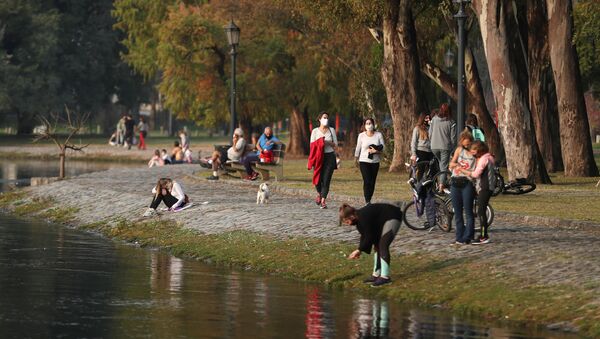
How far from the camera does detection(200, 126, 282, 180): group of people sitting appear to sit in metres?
37.2

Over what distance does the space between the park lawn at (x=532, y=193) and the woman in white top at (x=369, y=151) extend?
222 centimetres

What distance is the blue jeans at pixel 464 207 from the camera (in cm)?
2064

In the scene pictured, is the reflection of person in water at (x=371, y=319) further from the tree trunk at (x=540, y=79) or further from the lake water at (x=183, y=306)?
the tree trunk at (x=540, y=79)

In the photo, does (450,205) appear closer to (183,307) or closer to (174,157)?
(183,307)

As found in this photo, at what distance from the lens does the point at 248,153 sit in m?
38.8

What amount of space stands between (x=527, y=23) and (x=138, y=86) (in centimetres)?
6036

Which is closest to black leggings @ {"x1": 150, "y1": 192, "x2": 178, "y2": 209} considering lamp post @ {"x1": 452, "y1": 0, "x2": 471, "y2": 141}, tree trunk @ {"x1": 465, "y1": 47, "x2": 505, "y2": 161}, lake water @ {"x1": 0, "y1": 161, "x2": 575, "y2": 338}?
lamp post @ {"x1": 452, "y1": 0, "x2": 471, "y2": 141}

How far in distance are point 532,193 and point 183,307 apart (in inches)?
648

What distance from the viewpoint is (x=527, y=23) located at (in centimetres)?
4275

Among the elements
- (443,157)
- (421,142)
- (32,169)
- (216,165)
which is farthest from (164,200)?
(32,169)

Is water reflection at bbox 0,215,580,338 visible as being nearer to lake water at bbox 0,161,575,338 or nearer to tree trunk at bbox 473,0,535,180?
lake water at bbox 0,161,575,338

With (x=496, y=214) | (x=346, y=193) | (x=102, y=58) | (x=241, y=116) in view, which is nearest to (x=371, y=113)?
(x=241, y=116)

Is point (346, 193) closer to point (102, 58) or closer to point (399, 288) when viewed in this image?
point (399, 288)

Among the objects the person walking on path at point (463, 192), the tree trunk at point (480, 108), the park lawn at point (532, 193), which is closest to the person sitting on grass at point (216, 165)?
the park lawn at point (532, 193)
